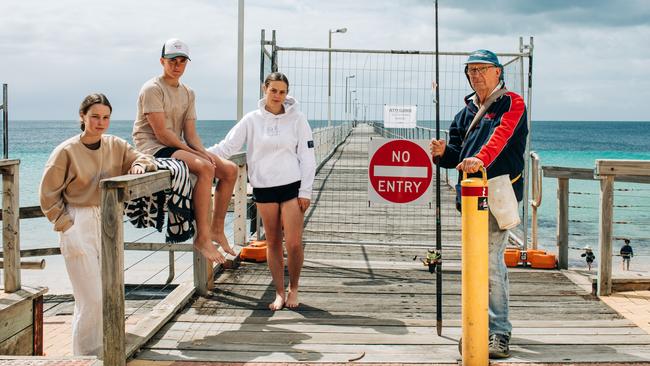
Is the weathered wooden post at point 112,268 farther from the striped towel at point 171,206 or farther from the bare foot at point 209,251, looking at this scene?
the bare foot at point 209,251

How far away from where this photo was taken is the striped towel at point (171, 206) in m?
4.50

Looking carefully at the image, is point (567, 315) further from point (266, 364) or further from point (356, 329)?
point (266, 364)

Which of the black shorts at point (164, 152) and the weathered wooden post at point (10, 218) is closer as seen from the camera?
the black shorts at point (164, 152)

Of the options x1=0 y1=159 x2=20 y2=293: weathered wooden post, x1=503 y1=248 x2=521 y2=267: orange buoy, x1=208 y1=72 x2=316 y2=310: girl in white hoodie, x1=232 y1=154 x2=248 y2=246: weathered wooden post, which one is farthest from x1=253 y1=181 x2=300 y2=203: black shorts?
x1=503 y1=248 x2=521 y2=267: orange buoy

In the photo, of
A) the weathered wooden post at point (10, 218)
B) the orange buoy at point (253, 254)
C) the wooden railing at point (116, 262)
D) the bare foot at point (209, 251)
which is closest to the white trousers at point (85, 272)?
the wooden railing at point (116, 262)

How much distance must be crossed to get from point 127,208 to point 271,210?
3.50ft

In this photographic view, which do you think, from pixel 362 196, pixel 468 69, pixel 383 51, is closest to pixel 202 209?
pixel 468 69

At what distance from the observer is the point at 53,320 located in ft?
32.2

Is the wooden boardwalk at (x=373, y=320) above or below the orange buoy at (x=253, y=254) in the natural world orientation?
below

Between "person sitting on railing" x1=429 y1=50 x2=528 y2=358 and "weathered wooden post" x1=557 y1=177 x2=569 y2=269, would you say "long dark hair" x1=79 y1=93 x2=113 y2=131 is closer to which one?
"person sitting on railing" x1=429 y1=50 x2=528 y2=358

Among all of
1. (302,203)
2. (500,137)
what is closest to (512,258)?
(302,203)

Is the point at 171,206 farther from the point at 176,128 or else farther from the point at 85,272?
the point at 85,272

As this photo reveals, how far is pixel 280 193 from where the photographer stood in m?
5.14

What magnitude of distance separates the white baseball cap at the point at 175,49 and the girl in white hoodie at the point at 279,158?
2.09 ft
